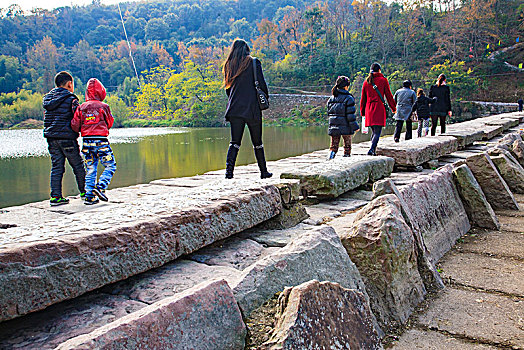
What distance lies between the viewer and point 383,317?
2137 mm

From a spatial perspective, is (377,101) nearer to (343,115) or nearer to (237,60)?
(343,115)

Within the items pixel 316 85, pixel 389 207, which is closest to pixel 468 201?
pixel 389 207

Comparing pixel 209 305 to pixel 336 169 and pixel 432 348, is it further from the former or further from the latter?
pixel 336 169

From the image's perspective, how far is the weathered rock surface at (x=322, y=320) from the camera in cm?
144

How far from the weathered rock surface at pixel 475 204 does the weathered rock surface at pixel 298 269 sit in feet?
7.36

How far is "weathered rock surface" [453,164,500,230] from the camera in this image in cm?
381

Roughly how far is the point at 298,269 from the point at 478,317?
112 cm

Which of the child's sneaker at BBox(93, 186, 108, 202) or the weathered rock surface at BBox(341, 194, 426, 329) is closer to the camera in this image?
the weathered rock surface at BBox(341, 194, 426, 329)

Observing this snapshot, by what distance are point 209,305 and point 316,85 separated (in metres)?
53.8

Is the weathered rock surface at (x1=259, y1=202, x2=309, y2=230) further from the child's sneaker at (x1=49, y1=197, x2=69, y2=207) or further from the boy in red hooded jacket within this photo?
the child's sneaker at (x1=49, y1=197, x2=69, y2=207)

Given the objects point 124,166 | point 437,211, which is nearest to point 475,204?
point 437,211

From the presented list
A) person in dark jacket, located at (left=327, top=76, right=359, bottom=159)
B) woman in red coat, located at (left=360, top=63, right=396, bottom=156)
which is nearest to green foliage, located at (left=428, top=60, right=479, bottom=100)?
woman in red coat, located at (left=360, top=63, right=396, bottom=156)

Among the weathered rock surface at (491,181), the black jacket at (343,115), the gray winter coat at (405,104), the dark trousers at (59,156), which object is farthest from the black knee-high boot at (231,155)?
the gray winter coat at (405,104)

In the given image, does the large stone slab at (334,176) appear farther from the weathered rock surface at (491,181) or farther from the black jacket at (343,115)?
the black jacket at (343,115)
